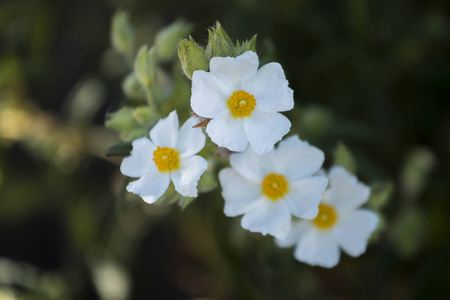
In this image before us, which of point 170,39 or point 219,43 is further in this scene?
point 170,39

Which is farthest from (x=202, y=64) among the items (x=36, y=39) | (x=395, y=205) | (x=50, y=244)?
(x=50, y=244)

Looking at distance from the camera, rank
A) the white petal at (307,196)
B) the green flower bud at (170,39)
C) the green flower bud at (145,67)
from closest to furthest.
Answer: the white petal at (307,196)
the green flower bud at (145,67)
the green flower bud at (170,39)

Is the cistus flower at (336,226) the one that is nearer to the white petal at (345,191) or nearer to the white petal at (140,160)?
the white petal at (345,191)

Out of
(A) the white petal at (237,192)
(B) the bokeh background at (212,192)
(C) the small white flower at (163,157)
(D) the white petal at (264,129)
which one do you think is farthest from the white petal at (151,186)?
(B) the bokeh background at (212,192)

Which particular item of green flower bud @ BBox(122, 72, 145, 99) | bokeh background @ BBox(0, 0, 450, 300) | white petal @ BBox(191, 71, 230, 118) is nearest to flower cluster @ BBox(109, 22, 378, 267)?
white petal @ BBox(191, 71, 230, 118)

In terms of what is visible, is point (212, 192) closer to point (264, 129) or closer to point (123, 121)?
point (123, 121)

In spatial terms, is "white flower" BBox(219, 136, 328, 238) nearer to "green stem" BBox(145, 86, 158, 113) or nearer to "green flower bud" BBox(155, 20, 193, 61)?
"green stem" BBox(145, 86, 158, 113)

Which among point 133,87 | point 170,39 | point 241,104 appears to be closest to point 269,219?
point 241,104
